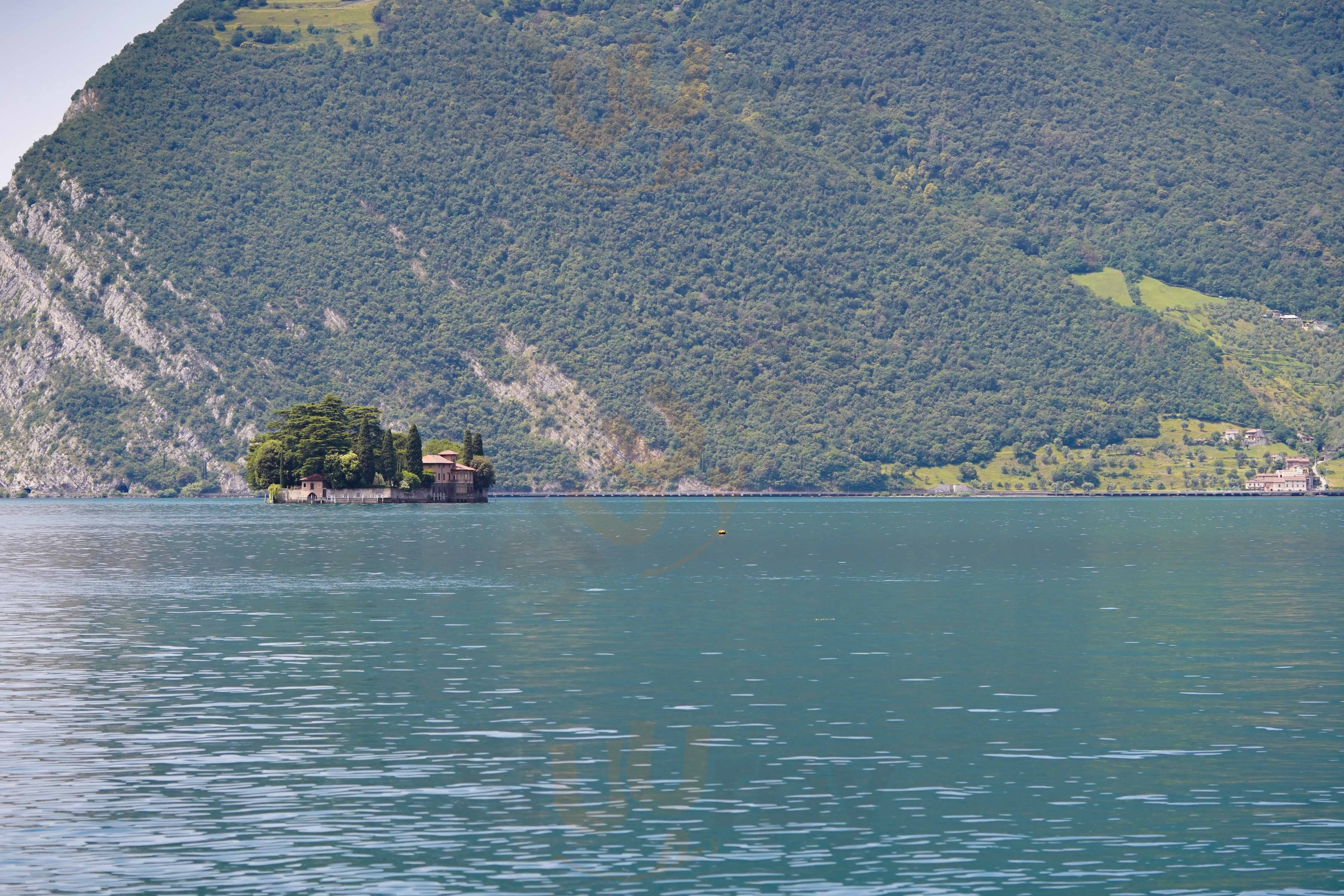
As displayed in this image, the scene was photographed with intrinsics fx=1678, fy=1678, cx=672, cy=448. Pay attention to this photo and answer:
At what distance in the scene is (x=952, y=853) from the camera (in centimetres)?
2986

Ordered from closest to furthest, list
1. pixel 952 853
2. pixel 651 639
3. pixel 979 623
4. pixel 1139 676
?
pixel 952 853 → pixel 1139 676 → pixel 651 639 → pixel 979 623

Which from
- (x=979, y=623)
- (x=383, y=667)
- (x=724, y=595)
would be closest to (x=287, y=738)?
(x=383, y=667)

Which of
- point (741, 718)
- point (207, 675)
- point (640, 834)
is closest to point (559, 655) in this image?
point (207, 675)

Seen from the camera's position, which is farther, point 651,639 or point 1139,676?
point 651,639

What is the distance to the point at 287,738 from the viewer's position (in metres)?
41.1

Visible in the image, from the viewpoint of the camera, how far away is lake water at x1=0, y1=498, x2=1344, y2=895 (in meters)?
29.2

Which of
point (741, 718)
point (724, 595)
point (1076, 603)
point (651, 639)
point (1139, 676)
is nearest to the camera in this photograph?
point (741, 718)

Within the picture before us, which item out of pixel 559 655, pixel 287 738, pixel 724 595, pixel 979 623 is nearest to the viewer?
pixel 287 738

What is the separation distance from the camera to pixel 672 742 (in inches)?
1591

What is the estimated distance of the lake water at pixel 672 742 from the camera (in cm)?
2919

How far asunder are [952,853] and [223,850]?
13.0m

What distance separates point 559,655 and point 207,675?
1230 centimetres

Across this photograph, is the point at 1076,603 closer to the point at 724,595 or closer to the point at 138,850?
the point at 724,595

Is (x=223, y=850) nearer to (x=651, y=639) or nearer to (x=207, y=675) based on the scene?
(x=207, y=675)
